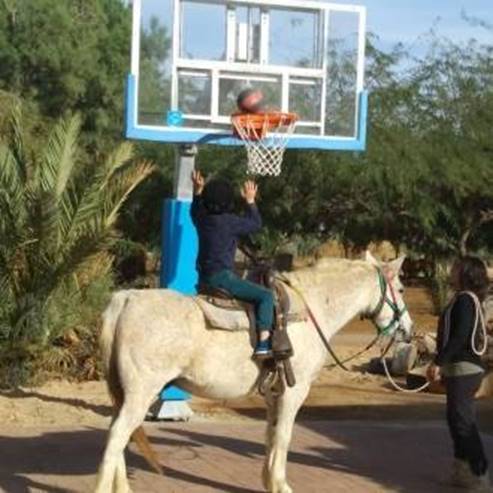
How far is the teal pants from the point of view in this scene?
29.0 ft

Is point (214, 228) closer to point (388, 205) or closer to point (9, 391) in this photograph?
point (9, 391)

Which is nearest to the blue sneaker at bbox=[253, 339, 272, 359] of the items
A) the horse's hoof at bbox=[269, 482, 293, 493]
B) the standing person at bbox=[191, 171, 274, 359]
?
the standing person at bbox=[191, 171, 274, 359]

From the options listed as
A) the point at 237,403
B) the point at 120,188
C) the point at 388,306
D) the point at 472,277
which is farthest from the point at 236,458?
the point at 120,188

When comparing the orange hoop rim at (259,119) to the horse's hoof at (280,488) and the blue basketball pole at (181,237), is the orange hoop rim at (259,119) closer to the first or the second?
the blue basketball pole at (181,237)

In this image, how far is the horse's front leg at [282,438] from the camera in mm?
9062

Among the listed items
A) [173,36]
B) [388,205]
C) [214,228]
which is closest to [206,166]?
[388,205]

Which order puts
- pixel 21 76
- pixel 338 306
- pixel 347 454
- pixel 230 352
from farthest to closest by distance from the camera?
pixel 21 76 < pixel 347 454 < pixel 338 306 < pixel 230 352

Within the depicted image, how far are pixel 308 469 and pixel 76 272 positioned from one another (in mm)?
6049

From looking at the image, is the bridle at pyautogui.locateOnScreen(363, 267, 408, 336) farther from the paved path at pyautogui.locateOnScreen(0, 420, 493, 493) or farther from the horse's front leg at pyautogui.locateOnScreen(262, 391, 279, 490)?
the paved path at pyautogui.locateOnScreen(0, 420, 493, 493)

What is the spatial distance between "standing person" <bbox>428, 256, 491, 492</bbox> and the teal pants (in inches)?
63.1

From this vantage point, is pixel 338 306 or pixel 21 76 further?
pixel 21 76

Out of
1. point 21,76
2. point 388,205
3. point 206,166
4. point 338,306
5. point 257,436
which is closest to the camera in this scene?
point 338,306

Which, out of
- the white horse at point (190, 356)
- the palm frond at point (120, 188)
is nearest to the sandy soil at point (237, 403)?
the palm frond at point (120, 188)

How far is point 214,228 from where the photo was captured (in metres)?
9.05
